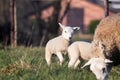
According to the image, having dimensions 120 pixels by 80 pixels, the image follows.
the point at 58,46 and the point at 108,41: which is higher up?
the point at 108,41

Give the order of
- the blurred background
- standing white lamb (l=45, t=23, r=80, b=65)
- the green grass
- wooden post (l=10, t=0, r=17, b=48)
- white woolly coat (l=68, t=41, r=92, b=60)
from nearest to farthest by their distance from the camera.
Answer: the green grass
white woolly coat (l=68, t=41, r=92, b=60)
standing white lamb (l=45, t=23, r=80, b=65)
wooden post (l=10, t=0, r=17, b=48)
the blurred background

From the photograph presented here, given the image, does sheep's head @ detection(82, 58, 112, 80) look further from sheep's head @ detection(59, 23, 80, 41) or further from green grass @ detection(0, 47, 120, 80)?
sheep's head @ detection(59, 23, 80, 41)

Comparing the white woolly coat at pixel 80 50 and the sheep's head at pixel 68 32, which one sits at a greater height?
the sheep's head at pixel 68 32

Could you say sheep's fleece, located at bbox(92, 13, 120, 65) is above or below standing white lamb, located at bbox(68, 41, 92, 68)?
above

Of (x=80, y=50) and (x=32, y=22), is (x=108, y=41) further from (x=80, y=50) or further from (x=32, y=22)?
(x=32, y=22)

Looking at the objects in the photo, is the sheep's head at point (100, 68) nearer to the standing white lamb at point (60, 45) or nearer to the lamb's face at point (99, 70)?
the lamb's face at point (99, 70)

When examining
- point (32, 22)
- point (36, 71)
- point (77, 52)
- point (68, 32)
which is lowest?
point (32, 22)

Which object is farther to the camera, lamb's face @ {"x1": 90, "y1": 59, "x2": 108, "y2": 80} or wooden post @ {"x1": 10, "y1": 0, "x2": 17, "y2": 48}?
wooden post @ {"x1": 10, "y1": 0, "x2": 17, "y2": 48}

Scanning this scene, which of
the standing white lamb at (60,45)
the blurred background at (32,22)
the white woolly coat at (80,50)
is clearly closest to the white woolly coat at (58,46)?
the standing white lamb at (60,45)

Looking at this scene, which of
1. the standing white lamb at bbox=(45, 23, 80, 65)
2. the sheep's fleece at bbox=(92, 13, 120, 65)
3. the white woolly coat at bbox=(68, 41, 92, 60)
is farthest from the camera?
the standing white lamb at bbox=(45, 23, 80, 65)

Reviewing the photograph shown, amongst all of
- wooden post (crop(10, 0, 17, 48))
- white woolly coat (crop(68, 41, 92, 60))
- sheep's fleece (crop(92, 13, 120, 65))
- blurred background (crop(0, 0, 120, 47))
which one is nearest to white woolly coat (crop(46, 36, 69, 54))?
white woolly coat (crop(68, 41, 92, 60))

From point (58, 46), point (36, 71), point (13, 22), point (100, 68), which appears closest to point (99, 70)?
point (100, 68)

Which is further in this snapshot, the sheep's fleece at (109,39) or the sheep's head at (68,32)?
the sheep's head at (68,32)

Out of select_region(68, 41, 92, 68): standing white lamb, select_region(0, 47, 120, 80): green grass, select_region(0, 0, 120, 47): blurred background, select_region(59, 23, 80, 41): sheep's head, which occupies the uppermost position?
select_region(59, 23, 80, 41): sheep's head
